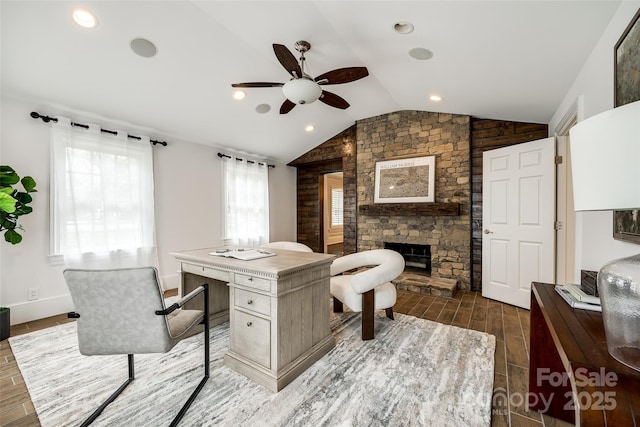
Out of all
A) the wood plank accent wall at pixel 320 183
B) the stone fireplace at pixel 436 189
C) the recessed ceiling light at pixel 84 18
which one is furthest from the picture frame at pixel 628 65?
the wood plank accent wall at pixel 320 183

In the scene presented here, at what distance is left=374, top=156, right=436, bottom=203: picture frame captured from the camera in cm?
428

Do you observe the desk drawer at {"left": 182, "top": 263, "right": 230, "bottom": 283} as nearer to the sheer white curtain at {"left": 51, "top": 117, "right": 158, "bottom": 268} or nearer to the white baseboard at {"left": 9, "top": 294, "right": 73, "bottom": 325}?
the sheer white curtain at {"left": 51, "top": 117, "right": 158, "bottom": 268}

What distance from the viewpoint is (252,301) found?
1855 mm

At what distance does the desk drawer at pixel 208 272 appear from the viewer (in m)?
2.03

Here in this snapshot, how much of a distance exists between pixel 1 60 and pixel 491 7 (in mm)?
4078

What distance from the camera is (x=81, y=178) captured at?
10.5ft

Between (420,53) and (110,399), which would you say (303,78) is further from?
(110,399)

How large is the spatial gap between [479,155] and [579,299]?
3259 mm

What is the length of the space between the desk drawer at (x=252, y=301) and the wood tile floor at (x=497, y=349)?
1246 mm

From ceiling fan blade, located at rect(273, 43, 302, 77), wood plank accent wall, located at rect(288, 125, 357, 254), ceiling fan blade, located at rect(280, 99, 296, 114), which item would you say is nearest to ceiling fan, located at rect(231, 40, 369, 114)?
ceiling fan blade, located at rect(273, 43, 302, 77)

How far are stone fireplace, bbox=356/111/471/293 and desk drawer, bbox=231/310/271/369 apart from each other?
304cm

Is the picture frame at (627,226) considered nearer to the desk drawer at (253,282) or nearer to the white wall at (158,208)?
the desk drawer at (253,282)

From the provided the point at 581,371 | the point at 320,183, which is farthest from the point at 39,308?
the point at 320,183

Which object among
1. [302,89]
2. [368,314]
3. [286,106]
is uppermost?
[286,106]
